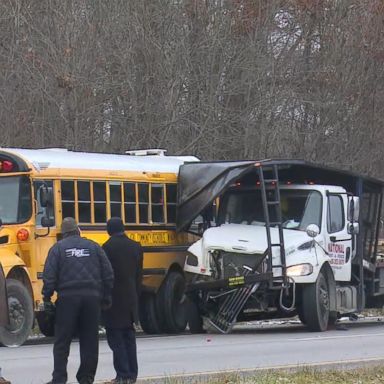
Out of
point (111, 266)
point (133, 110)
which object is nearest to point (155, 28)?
point (133, 110)

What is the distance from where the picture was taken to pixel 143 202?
1928 centimetres

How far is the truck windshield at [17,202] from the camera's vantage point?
55.7 feet

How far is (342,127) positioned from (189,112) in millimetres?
5909

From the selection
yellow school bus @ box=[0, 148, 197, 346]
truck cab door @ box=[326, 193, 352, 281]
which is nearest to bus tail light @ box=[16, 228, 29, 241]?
yellow school bus @ box=[0, 148, 197, 346]

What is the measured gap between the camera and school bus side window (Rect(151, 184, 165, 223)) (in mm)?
19516

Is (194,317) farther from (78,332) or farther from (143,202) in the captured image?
(78,332)

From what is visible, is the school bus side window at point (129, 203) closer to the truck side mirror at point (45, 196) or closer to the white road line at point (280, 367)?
the truck side mirror at point (45, 196)

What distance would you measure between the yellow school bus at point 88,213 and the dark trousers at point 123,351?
5.33 metres

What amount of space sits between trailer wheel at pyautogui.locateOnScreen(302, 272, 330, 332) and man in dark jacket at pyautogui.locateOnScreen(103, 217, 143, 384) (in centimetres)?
764

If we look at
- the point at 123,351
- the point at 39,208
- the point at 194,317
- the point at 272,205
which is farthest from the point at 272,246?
the point at 123,351

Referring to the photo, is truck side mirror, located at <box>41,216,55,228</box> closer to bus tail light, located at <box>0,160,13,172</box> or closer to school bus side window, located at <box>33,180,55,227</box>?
school bus side window, located at <box>33,180,55,227</box>

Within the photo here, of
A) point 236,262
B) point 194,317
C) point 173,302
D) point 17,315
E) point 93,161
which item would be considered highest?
point 93,161

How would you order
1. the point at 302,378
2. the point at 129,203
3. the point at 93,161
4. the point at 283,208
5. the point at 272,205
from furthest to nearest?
the point at 283,208, the point at 272,205, the point at 129,203, the point at 93,161, the point at 302,378

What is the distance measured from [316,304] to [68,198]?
15.5 ft
